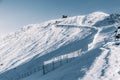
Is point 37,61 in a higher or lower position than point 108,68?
lower

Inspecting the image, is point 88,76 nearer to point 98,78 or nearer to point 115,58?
point 98,78

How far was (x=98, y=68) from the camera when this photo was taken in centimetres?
7506

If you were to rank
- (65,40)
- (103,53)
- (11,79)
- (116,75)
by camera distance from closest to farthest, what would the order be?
(116,75)
(103,53)
(11,79)
(65,40)

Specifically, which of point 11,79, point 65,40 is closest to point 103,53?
point 11,79

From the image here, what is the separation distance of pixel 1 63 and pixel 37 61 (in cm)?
4678

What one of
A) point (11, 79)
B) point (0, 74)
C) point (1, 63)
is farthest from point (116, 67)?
point (1, 63)

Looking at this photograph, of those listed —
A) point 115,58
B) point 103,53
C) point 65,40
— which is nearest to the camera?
point 115,58

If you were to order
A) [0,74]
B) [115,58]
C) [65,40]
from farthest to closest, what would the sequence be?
1. [65,40]
2. [0,74]
3. [115,58]

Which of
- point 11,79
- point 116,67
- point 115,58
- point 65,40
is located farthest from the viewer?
point 65,40

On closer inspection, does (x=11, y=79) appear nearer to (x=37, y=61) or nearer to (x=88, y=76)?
(x=37, y=61)

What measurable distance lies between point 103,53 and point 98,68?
12941mm

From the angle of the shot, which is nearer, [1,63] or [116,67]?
[116,67]

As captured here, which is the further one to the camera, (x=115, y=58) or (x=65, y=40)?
(x=65, y=40)

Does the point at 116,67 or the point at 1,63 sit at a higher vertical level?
the point at 116,67
